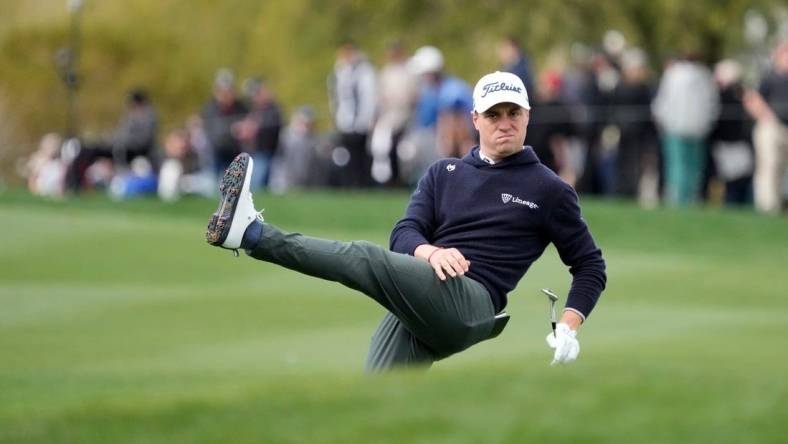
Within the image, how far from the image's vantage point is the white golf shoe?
8.16 m

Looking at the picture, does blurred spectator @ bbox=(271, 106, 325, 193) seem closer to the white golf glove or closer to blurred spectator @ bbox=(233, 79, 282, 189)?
blurred spectator @ bbox=(233, 79, 282, 189)

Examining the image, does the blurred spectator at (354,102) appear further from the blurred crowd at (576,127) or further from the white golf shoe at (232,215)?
the white golf shoe at (232,215)

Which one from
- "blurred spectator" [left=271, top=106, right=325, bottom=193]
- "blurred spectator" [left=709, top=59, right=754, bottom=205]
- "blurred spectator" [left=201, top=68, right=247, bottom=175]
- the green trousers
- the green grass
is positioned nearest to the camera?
the green grass

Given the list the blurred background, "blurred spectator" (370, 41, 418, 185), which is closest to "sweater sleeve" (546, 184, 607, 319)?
the blurred background

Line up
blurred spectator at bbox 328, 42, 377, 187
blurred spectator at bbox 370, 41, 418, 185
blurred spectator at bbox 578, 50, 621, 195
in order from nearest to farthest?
blurred spectator at bbox 578, 50, 621, 195
blurred spectator at bbox 370, 41, 418, 185
blurred spectator at bbox 328, 42, 377, 187

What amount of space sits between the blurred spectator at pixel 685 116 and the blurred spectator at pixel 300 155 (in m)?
8.69

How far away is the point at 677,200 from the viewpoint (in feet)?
78.0

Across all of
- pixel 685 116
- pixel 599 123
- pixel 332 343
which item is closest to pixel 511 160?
pixel 332 343

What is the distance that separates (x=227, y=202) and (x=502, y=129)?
145 centimetres

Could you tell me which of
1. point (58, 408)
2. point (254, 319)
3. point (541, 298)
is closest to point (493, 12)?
point (541, 298)

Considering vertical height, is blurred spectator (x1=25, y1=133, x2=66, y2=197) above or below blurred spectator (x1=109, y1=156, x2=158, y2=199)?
below

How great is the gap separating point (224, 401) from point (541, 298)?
35.7ft

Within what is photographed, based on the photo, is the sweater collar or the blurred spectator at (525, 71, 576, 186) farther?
the blurred spectator at (525, 71, 576, 186)

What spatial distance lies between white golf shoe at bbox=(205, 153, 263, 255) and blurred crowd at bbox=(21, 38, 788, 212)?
41.9 ft
